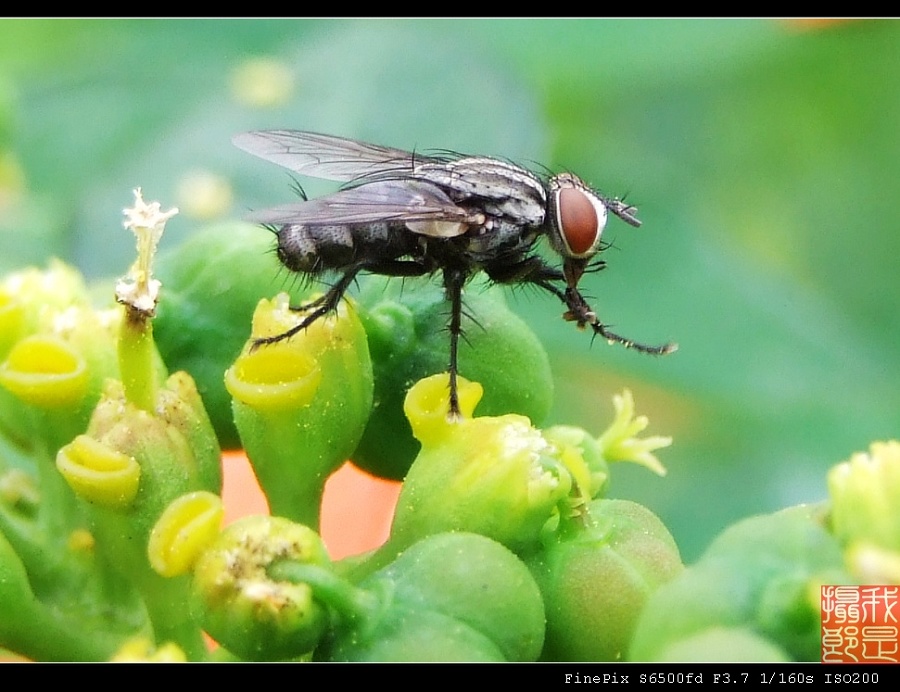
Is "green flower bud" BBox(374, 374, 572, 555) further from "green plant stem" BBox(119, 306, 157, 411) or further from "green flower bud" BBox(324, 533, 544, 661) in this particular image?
"green plant stem" BBox(119, 306, 157, 411)

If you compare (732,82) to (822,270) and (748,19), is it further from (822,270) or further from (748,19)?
(822,270)

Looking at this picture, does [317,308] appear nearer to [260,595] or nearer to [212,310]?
[212,310]

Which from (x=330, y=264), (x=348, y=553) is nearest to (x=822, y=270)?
(x=330, y=264)

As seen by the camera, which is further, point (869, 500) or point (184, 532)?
point (184, 532)

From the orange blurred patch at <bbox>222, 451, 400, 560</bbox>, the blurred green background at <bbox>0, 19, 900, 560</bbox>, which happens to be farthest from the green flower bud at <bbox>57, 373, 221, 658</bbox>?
the blurred green background at <bbox>0, 19, 900, 560</bbox>

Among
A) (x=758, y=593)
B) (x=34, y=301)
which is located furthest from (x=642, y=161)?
(x=758, y=593)
